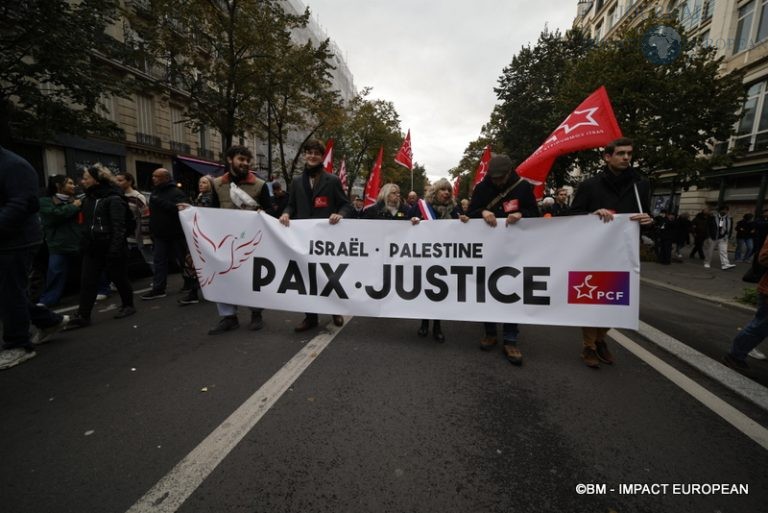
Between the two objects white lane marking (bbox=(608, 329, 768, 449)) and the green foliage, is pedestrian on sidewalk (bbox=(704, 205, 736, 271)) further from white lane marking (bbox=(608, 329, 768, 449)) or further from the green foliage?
the green foliage

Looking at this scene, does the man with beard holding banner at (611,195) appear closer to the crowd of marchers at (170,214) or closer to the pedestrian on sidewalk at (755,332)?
the crowd of marchers at (170,214)

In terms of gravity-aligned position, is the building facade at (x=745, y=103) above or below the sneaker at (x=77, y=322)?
above

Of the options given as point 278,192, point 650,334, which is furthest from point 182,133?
point 650,334

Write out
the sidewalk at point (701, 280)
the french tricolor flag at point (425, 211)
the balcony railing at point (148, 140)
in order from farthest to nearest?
the balcony railing at point (148, 140), the sidewalk at point (701, 280), the french tricolor flag at point (425, 211)

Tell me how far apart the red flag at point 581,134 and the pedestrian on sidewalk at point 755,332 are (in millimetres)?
1688

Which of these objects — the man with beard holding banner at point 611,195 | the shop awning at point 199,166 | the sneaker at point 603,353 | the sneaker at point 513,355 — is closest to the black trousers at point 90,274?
the sneaker at point 513,355

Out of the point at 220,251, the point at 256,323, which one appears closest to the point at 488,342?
the point at 256,323

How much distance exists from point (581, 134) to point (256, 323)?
166 inches

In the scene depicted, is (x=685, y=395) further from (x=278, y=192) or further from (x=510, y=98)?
(x=510, y=98)

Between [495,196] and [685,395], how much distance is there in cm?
231

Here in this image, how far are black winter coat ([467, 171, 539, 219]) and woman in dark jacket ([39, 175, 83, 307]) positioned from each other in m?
5.16

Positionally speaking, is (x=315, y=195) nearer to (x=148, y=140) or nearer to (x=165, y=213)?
(x=165, y=213)

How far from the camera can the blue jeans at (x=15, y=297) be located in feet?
10.1

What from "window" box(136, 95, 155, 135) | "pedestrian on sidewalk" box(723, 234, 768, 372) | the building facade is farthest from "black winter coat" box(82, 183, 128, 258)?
"window" box(136, 95, 155, 135)
